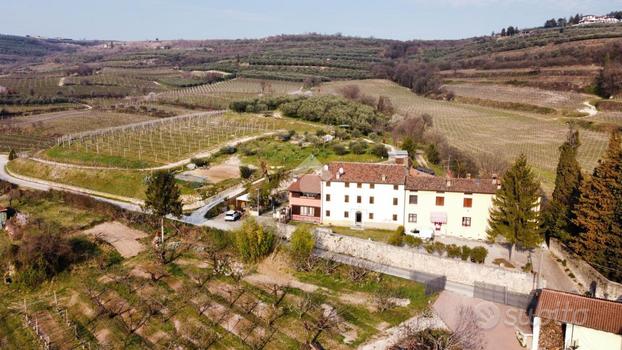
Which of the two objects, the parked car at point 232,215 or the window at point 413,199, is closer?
the window at point 413,199

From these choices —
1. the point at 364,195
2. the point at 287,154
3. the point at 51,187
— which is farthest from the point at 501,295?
the point at 51,187

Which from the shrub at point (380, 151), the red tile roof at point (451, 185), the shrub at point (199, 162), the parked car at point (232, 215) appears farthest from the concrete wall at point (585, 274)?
the shrub at point (199, 162)

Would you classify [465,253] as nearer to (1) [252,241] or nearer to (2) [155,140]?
(1) [252,241]

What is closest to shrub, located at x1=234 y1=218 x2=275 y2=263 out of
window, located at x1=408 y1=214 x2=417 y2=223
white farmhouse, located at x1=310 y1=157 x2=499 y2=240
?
white farmhouse, located at x1=310 y1=157 x2=499 y2=240

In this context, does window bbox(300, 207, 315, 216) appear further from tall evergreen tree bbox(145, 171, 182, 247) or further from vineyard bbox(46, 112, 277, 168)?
vineyard bbox(46, 112, 277, 168)

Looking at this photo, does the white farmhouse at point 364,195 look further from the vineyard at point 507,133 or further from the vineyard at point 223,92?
the vineyard at point 223,92

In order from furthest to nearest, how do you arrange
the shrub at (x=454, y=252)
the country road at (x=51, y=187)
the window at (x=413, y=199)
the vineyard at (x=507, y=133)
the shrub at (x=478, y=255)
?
the vineyard at (x=507, y=133), the country road at (x=51, y=187), the window at (x=413, y=199), the shrub at (x=454, y=252), the shrub at (x=478, y=255)

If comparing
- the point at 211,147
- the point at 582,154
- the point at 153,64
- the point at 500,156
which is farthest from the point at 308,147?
the point at 153,64
